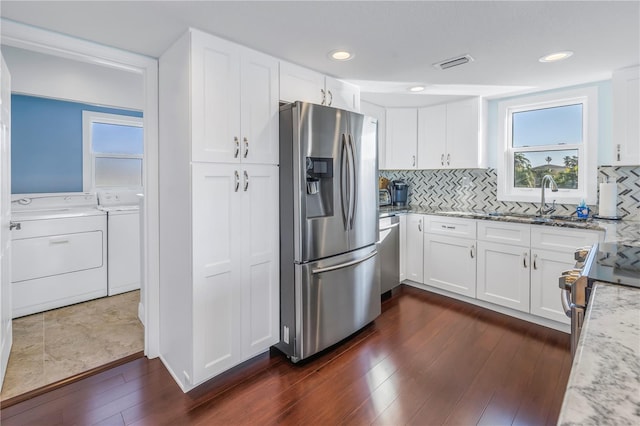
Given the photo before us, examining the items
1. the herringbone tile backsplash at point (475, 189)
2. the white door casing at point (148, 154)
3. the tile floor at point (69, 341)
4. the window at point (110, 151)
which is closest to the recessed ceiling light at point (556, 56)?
the herringbone tile backsplash at point (475, 189)

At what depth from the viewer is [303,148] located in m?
2.14

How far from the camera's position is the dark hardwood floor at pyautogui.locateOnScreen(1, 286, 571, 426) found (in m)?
1.73

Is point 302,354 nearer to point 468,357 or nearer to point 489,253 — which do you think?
point 468,357

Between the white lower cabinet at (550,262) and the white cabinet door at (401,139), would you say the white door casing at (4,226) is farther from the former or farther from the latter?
the white lower cabinet at (550,262)

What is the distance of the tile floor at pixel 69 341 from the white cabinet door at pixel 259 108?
69.4 inches

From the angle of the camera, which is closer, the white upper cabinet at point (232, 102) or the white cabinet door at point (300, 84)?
the white upper cabinet at point (232, 102)

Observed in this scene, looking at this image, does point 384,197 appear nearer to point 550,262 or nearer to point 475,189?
point 475,189

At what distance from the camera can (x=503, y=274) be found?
299 centimetres

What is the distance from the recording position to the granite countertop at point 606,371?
1.40 ft

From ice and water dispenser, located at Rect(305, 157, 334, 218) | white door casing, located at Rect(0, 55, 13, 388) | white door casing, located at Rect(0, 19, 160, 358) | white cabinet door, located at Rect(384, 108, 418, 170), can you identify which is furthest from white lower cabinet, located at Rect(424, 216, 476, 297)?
white door casing, located at Rect(0, 55, 13, 388)

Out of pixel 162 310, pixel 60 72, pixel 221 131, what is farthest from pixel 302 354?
pixel 60 72

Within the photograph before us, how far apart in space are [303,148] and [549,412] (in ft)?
6.83

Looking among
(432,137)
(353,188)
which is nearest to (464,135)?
(432,137)

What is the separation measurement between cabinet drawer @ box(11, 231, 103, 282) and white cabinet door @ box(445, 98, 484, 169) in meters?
3.96
